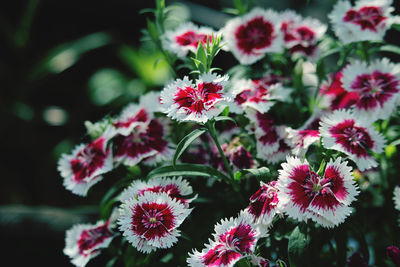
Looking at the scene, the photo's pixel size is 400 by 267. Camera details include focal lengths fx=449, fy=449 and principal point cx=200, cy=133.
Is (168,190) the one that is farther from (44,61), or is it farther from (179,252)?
(44,61)

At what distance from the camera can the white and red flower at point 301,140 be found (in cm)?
89

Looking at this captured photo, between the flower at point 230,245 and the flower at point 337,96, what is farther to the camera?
the flower at point 337,96

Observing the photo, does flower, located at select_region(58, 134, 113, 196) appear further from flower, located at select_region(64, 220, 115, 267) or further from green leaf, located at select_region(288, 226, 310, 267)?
green leaf, located at select_region(288, 226, 310, 267)

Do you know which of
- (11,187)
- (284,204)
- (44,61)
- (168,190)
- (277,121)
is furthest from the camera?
(44,61)

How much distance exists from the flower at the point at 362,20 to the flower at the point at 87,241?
0.71m

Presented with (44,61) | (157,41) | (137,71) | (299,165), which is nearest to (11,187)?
(44,61)

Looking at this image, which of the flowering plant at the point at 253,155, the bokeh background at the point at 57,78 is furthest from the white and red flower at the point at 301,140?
the bokeh background at the point at 57,78

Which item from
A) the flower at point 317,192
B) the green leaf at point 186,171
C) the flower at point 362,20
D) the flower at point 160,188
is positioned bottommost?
the flower at point 160,188

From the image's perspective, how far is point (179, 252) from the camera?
0.98m

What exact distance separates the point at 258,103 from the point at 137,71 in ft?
6.22

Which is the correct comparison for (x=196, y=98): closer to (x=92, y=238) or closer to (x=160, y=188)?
(x=160, y=188)

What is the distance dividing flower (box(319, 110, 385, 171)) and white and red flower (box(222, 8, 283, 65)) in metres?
0.25

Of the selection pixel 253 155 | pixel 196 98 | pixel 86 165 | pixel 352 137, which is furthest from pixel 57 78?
pixel 352 137

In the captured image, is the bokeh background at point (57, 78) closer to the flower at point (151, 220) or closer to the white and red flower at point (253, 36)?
the white and red flower at point (253, 36)
